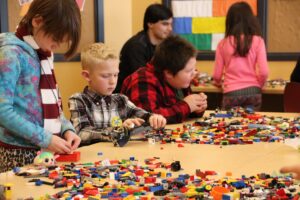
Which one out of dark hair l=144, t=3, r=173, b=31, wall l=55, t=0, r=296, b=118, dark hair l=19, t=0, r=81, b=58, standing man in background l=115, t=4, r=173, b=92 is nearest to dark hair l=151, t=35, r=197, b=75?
dark hair l=19, t=0, r=81, b=58

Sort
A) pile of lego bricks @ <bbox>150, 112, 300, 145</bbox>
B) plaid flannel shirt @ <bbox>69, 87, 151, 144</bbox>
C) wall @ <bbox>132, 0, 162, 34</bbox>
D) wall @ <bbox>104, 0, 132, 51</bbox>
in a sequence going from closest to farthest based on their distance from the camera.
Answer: pile of lego bricks @ <bbox>150, 112, 300, 145</bbox>
plaid flannel shirt @ <bbox>69, 87, 151, 144</bbox>
wall @ <bbox>104, 0, 132, 51</bbox>
wall @ <bbox>132, 0, 162, 34</bbox>

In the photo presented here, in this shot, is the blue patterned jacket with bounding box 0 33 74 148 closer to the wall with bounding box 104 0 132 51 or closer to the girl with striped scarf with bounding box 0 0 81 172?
the girl with striped scarf with bounding box 0 0 81 172

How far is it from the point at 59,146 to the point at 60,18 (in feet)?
1.64

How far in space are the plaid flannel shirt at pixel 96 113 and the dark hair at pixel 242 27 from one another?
2.09 metres

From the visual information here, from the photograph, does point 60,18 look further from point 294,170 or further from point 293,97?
point 293,97

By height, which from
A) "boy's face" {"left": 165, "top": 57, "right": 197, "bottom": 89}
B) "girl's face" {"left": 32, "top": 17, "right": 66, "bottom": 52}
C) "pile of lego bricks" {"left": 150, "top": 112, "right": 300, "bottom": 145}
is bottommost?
"pile of lego bricks" {"left": 150, "top": 112, "right": 300, "bottom": 145}

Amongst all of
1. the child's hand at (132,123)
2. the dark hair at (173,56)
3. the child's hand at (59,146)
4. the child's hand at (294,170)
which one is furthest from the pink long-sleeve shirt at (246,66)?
the child's hand at (294,170)

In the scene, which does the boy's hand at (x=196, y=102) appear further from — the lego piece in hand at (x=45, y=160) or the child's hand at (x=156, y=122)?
the lego piece in hand at (x=45, y=160)

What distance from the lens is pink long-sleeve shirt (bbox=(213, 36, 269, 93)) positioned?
4578 mm

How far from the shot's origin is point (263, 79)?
4656 mm

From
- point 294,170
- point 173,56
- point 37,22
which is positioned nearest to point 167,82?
point 173,56

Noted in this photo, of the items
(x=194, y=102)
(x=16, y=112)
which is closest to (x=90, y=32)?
(x=194, y=102)

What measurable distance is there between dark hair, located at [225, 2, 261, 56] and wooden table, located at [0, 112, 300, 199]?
2420 mm

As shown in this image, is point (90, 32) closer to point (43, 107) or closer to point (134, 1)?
point (134, 1)
